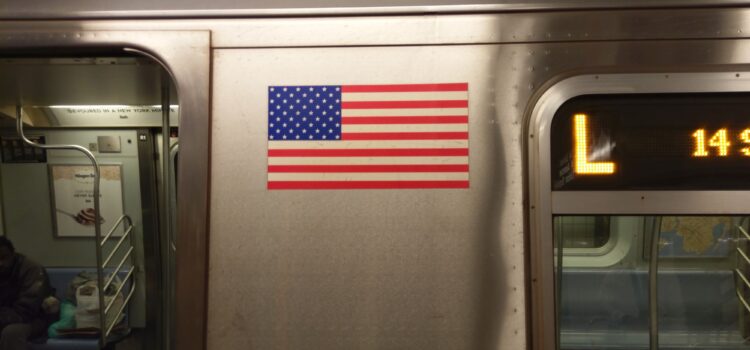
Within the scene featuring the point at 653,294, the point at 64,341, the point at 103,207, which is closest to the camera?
the point at 653,294

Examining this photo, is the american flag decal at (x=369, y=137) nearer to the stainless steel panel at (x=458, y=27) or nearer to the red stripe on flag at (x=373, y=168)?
the red stripe on flag at (x=373, y=168)

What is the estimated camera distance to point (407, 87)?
186 cm

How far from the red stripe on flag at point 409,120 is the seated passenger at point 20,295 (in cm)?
436

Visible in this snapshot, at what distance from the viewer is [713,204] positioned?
5.69ft

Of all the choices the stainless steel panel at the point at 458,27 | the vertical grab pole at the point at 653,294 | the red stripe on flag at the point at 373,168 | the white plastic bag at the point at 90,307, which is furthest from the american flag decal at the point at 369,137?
the white plastic bag at the point at 90,307

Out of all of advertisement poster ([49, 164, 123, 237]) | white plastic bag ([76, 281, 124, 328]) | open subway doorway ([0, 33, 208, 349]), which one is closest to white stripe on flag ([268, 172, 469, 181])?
open subway doorway ([0, 33, 208, 349])

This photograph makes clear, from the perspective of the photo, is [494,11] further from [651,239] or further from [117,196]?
[117,196]

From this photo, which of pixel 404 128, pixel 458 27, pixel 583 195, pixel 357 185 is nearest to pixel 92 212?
pixel 357 185

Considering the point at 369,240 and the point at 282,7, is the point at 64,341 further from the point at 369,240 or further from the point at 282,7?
the point at 282,7

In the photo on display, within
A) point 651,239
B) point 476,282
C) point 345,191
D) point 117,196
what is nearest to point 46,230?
point 117,196

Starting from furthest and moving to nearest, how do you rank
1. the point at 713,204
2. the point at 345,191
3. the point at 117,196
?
the point at 117,196 → the point at 345,191 → the point at 713,204

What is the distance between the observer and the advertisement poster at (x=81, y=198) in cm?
497

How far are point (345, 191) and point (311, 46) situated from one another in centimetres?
57

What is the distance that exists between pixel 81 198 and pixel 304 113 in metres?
4.19
